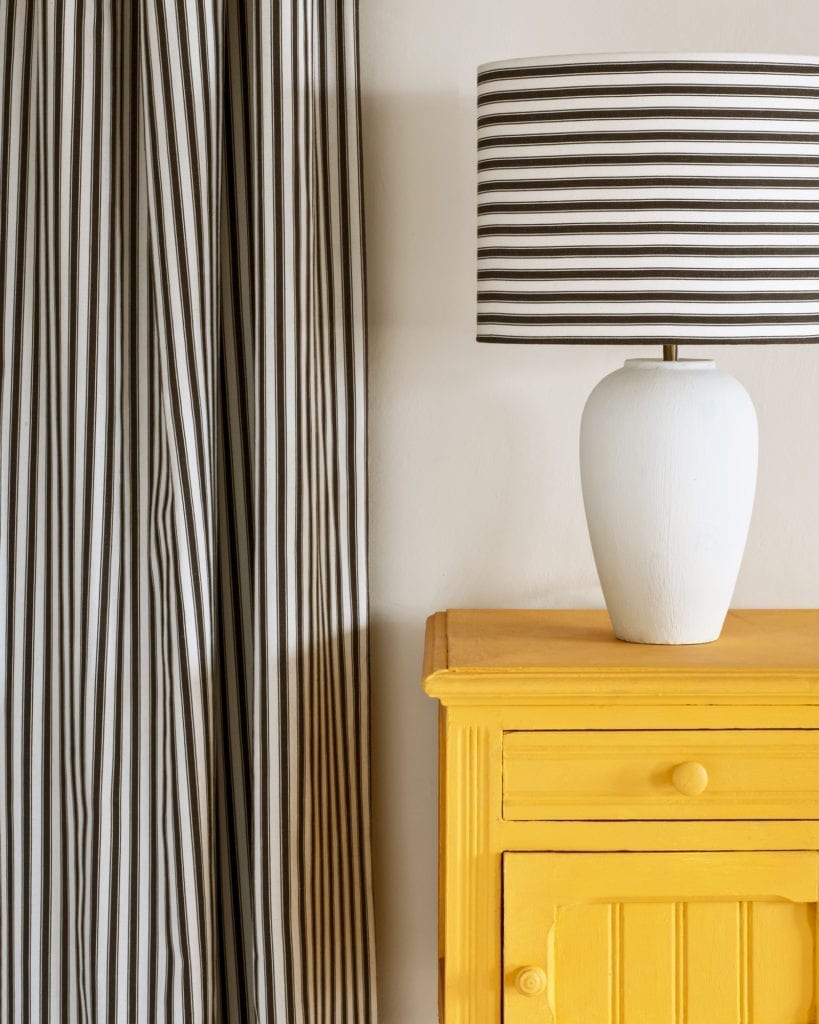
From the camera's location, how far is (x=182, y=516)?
125 centimetres

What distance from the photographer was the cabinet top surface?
104 cm

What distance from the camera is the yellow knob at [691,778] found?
1.04 meters

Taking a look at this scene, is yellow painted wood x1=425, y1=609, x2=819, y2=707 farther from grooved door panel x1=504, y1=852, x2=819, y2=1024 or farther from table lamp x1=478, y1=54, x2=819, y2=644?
table lamp x1=478, y1=54, x2=819, y2=644

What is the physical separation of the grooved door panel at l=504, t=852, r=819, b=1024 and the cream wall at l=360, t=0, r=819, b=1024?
0.39 m

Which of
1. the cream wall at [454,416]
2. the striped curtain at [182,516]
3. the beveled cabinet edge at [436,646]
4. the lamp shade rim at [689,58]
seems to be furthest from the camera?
→ the cream wall at [454,416]

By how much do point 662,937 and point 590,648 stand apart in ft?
0.93

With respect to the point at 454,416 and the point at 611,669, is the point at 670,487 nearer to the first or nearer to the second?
A: the point at 611,669

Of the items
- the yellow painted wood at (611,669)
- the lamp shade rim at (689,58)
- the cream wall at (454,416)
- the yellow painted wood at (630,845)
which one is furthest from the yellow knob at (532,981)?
the lamp shade rim at (689,58)

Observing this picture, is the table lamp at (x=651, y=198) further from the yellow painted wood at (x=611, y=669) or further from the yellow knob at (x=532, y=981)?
Answer: the yellow knob at (x=532, y=981)

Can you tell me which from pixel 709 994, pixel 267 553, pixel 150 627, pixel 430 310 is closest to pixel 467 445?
pixel 430 310

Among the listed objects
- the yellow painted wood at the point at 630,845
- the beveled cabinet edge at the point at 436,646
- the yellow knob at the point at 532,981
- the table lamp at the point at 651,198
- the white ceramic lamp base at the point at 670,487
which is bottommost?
the yellow knob at the point at 532,981

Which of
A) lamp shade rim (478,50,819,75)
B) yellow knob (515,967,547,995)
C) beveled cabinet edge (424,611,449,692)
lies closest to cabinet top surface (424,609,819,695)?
beveled cabinet edge (424,611,449,692)

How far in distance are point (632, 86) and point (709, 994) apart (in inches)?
33.0

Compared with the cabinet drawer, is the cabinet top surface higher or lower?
higher
